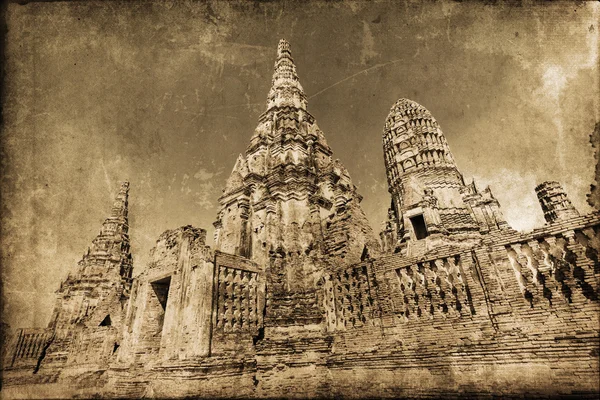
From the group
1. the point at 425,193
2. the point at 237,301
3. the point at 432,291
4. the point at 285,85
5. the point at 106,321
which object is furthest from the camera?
the point at 425,193

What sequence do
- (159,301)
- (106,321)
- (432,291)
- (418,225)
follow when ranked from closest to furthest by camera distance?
(432,291), (159,301), (106,321), (418,225)

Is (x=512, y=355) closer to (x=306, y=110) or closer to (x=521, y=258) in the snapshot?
(x=521, y=258)

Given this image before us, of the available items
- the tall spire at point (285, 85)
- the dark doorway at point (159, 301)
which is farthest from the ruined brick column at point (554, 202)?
the dark doorway at point (159, 301)

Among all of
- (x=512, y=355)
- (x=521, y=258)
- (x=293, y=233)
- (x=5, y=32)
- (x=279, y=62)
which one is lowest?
(x=512, y=355)

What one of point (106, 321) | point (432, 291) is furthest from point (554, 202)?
point (106, 321)

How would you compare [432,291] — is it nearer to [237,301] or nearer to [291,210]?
[237,301]

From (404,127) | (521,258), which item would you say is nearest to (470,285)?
(521,258)

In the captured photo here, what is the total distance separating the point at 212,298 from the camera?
31.3 ft

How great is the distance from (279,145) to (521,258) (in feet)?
37.8

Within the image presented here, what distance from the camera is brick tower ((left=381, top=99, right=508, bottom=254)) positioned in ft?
75.8

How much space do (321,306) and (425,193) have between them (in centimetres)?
1793

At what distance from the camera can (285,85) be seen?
1959 centimetres

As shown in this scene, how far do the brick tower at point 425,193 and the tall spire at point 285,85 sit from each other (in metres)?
13.0

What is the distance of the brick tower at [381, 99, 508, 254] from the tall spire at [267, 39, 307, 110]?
13050 millimetres
